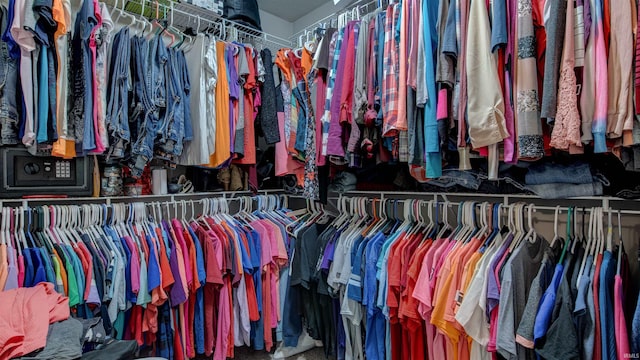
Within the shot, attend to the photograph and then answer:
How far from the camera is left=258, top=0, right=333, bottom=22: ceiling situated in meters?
3.12

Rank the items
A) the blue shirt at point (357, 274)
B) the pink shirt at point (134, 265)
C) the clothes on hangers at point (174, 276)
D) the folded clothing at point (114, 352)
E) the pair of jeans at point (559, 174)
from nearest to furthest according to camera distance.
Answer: the folded clothing at point (114, 352) < the pair of jeans at point (559, 174) < the clothes on hangers at point (174, 276) < the pink shirt at point (134, 265) < the blue shirt at point (357, 274)

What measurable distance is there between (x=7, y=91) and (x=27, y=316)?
975mm

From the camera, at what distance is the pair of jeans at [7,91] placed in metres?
1.49

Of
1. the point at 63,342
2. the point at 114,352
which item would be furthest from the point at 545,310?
the point at 63,342

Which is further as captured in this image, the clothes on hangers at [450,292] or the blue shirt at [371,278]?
the blue shirt at [371,278]

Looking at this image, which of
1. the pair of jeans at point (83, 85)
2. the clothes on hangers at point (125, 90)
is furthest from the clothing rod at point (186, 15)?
the pair of jeans at point (83, 85)

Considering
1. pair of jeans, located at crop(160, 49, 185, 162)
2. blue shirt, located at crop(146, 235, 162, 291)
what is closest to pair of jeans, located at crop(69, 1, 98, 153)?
pair of jeans, located at crop(160, 49, 185, 162)

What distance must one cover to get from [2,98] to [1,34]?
11.7 inches

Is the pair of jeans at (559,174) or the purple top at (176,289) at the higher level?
the pair of jeans at (559,174)

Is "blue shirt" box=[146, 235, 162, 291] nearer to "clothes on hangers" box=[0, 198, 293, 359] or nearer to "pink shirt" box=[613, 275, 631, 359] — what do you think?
"clothes on hangers" box=[0, 198, 293, 359]

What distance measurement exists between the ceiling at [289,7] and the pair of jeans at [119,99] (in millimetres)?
1638

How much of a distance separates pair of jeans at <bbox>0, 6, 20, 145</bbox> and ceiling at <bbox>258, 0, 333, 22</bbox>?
205 centimetres

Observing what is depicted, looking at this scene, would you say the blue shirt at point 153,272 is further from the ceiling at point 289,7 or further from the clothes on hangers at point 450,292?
the ceiling at point 289,7

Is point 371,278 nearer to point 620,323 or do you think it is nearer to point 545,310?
point 545,310
